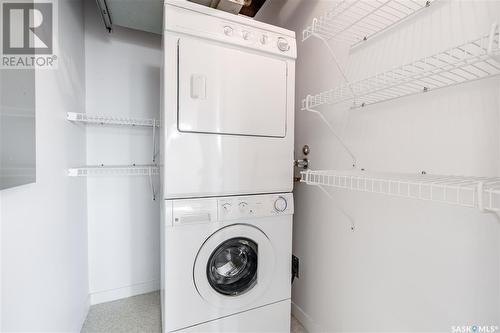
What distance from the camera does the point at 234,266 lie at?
1630 millimetres

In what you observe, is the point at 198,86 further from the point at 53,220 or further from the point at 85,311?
the point at 85,311

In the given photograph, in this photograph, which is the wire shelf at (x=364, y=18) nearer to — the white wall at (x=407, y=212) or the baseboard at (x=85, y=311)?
the white wall at (x=407, y=212)

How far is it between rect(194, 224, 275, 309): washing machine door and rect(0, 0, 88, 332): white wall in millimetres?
711

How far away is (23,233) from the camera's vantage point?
93 centimetres

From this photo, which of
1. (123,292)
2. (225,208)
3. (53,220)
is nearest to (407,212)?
(225,208)

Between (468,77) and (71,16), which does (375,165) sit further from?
(71,16)

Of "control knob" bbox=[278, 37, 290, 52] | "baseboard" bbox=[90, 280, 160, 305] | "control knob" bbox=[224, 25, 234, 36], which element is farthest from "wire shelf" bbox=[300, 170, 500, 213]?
"baseboard" bbox=[90, 280, 160, 305]

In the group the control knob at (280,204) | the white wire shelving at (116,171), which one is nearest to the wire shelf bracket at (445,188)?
the control knob at (280,204)

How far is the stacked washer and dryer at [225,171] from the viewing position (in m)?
1.32

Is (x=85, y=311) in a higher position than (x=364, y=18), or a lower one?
lower

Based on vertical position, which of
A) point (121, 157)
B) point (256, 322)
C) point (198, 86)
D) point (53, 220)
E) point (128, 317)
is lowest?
point (128, 317)

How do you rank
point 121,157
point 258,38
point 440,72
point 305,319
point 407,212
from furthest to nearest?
point 121,157 → point 305,319 → point 258,38 → point 407,212 → point 440,72

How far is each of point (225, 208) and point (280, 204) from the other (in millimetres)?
391

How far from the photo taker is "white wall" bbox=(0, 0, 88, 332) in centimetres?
87
